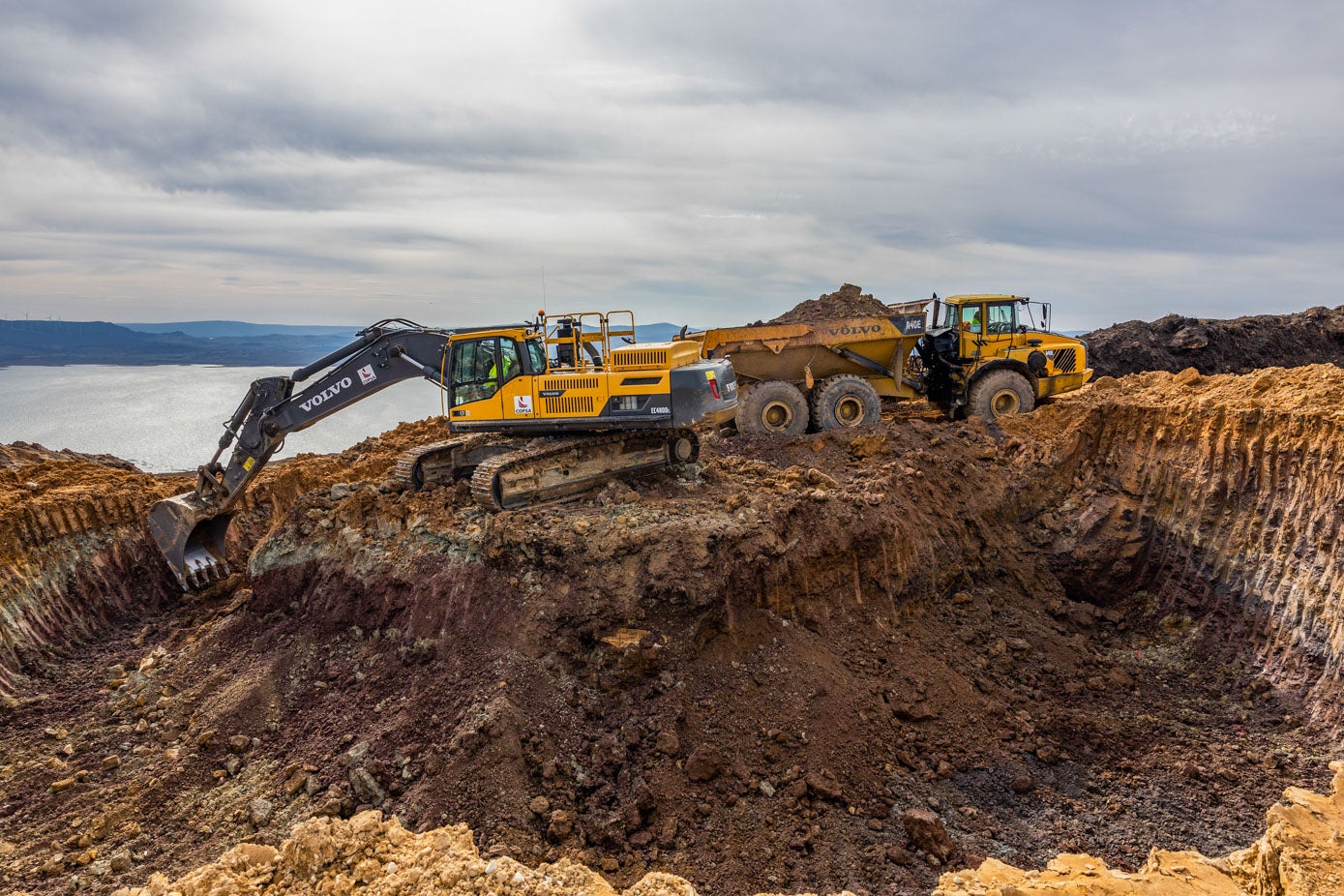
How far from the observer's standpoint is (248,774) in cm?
621

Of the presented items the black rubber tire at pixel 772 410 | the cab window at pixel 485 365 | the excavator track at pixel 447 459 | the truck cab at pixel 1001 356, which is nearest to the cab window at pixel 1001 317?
the truck cab at pixel 1001 356

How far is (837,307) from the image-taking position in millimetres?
16047

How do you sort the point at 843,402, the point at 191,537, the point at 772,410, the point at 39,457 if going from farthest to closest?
the point at 843,402, the point at 772,410, the point at 39,457, the point at 191,537

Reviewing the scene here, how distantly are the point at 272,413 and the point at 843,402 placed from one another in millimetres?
8307

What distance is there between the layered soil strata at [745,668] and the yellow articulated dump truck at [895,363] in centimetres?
233

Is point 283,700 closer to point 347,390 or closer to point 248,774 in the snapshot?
point 248,774

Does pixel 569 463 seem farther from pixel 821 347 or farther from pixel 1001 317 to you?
pixel 1001 317

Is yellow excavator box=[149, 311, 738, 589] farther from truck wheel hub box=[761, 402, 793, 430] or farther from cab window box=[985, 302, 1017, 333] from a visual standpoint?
cab window box=[985, 302, 1017, 333]

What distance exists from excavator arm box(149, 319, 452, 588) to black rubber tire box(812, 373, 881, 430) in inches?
249

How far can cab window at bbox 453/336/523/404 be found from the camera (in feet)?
27.2

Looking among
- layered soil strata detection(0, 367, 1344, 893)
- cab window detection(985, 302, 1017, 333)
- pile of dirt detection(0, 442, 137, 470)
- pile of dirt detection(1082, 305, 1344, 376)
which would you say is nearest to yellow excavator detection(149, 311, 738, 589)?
layered soil strata detection(0, 367, 1344, 893)

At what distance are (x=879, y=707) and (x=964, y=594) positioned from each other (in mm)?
2408

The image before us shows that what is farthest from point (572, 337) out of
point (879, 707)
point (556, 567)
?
point (879, 707)

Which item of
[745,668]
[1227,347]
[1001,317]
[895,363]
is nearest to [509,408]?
[745,668]
